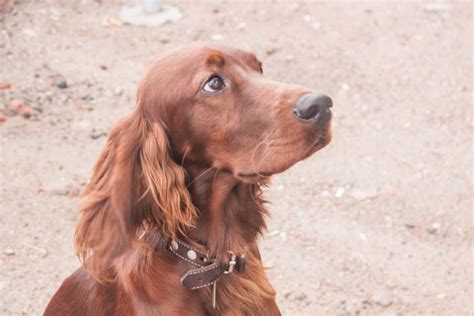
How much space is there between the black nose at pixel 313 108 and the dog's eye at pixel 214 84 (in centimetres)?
33

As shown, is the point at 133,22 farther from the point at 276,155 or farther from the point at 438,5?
the point at 276,155

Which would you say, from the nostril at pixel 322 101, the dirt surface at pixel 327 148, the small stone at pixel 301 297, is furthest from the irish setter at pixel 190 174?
the dirt surface at pixel 327 148

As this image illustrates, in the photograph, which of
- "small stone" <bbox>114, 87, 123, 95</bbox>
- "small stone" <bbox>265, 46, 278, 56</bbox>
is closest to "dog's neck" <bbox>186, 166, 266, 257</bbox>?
"small stone" <bbox>114, 87, 123, 95</bbox>

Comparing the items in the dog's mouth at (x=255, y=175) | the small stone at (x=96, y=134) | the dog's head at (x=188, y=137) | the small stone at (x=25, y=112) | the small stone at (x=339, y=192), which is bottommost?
the small stone at (x=339, y=192)

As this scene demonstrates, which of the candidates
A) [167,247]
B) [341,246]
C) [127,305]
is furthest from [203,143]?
[341,246]

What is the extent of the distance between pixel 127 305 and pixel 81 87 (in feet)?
10.8

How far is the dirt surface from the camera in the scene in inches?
199

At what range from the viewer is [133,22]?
24.5ft

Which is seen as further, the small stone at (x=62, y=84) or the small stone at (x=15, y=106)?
the small stone at (x=62, y=84)

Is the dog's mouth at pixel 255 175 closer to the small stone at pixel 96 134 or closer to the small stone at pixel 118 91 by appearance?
the small stone at pixel 96 134

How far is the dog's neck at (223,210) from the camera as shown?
347 cm

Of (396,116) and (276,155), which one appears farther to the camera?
(396,116)

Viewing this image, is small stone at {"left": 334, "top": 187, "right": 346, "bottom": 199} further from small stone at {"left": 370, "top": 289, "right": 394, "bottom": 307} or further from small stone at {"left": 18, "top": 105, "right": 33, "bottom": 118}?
small stone at {"left": 18, "top": 105, "right": 33, "bottom": 118}

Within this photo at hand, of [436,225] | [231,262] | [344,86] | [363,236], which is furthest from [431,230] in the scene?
[231,262]
